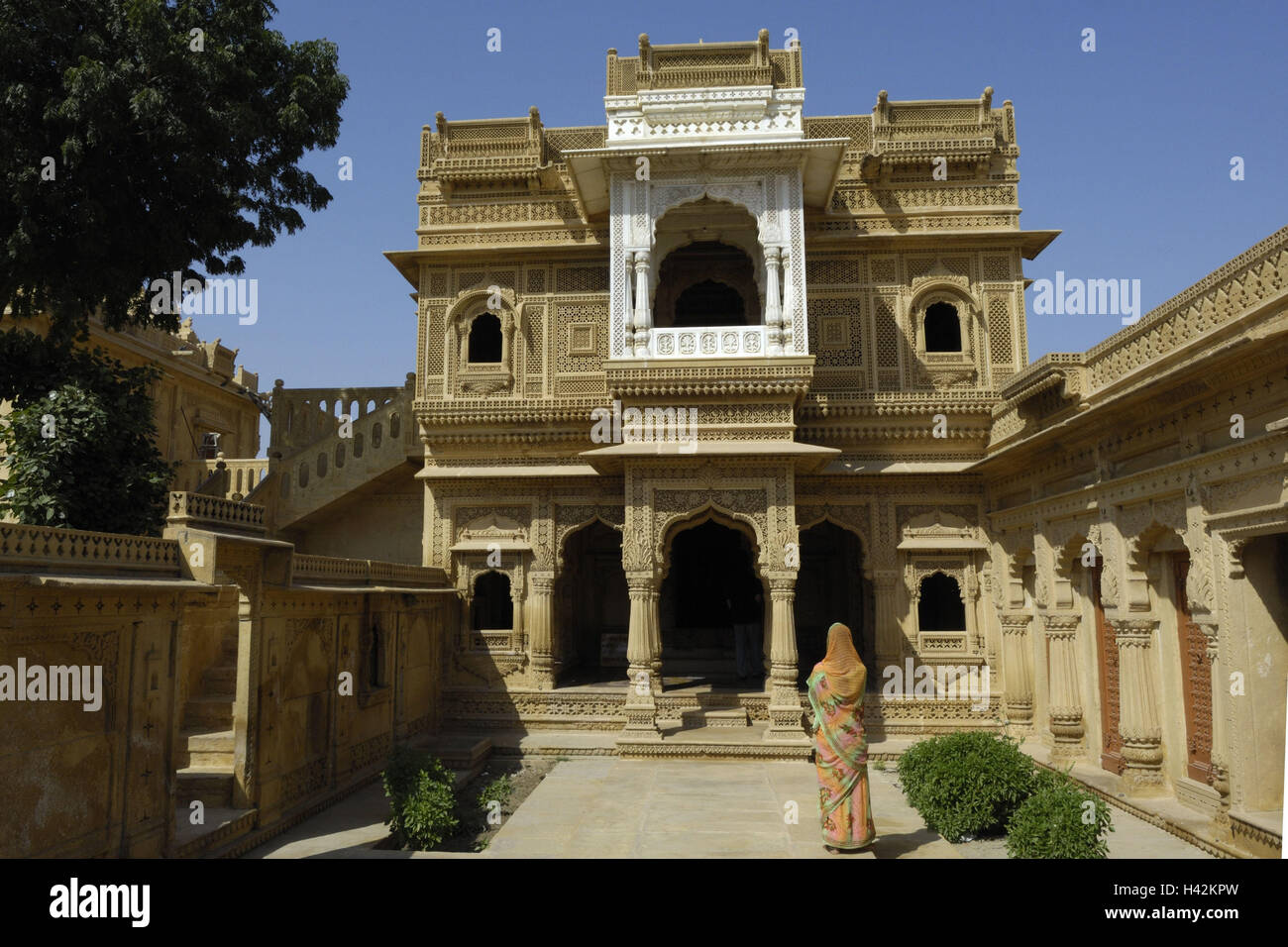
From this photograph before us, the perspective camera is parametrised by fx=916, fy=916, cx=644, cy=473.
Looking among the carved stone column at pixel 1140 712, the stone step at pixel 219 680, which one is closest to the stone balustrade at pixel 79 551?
the stone step at pixel 219 680

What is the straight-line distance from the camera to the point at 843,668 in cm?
786

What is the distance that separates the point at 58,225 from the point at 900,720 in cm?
1261

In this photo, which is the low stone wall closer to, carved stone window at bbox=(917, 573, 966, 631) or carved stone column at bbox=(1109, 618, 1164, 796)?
carved stone column at bbox=(1109, 618, 1164, 796)

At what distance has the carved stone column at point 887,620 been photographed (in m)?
14.0

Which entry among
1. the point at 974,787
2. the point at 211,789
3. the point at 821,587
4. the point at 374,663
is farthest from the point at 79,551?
the point at 821,587

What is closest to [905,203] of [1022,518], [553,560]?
[1022,518]

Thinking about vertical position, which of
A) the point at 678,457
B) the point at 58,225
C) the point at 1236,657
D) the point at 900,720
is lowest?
the point at 900,720

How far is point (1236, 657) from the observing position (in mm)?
7688

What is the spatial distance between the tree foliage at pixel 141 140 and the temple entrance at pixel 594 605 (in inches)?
313

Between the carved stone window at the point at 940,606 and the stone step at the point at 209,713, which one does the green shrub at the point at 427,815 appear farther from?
the carved stone window at the point at 940,606

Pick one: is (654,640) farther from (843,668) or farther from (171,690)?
(171,690)

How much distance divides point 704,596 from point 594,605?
7.23ft

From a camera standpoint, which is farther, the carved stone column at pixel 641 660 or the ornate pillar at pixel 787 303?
the ornate pillar at pixel 787 303

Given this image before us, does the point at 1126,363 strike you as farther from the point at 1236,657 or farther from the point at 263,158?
the point at 263,158
